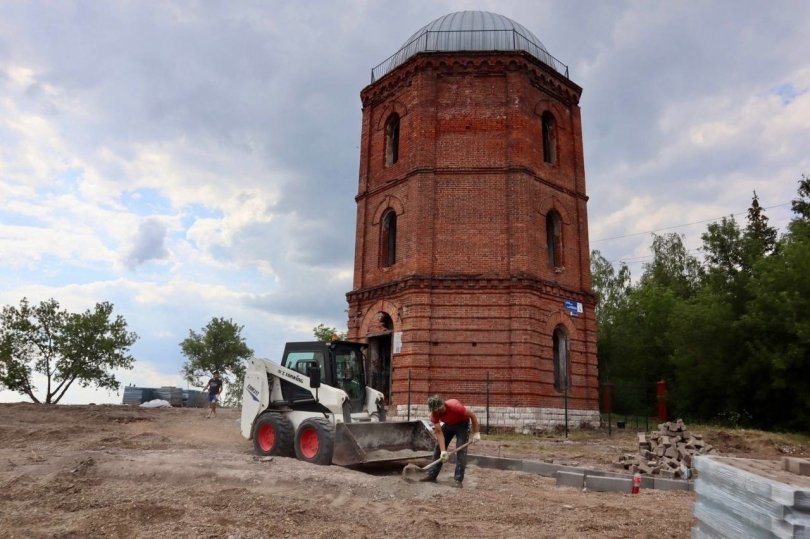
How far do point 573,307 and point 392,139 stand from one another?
8858 mm

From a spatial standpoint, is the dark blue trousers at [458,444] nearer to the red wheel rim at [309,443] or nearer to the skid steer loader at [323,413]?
the skid steer loader at [323,413]

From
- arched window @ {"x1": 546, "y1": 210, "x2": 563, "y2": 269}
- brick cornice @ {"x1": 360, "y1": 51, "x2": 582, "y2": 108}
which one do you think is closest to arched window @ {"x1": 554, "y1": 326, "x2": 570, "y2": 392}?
arched window @ {"x1": 546, "y1": 210, "x2": 563, "y2": 269}

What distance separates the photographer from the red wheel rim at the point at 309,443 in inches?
374

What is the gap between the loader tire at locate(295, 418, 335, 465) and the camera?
9.25 metres

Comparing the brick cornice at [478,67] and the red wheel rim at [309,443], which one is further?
the brick cornice at [478,67]

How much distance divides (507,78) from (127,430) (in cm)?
1600

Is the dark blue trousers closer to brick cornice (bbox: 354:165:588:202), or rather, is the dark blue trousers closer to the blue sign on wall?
the blue sign on wall

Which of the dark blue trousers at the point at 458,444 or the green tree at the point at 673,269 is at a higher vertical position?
the green tree at the point at 673,269

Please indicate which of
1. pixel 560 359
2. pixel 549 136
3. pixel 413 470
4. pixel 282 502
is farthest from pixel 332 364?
pixel 549 136

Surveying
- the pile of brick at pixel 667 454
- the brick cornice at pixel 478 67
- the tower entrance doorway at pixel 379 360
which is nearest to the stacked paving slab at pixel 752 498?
the pile of brick at pixel 667 454

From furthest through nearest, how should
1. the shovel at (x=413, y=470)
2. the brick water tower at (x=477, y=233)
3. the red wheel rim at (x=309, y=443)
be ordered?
the brick water tower at (x=477, y=233)
the red wheel rim at (x=309, y=443)
the shovel at (x=413, y=470)

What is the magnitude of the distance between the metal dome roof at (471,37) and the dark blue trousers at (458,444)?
15.0 metres

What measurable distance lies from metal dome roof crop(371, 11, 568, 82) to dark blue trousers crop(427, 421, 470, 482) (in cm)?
1504

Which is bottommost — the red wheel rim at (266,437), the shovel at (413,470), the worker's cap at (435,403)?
the shovel at (413,470)
